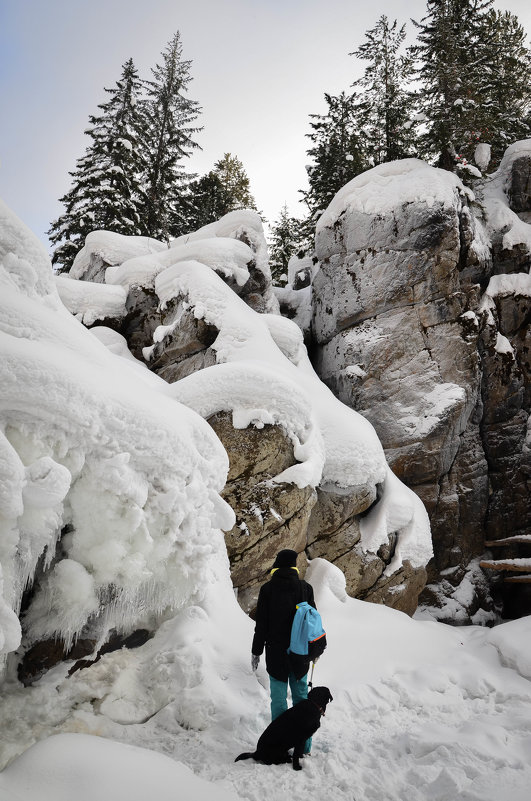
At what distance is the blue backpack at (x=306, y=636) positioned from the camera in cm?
370

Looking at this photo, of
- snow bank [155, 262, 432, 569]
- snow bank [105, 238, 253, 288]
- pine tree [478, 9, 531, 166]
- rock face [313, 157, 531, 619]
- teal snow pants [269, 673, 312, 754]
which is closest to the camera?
teal snow pants [269, 673, 312, 754]

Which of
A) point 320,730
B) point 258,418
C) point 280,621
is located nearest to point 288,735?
point 280,621

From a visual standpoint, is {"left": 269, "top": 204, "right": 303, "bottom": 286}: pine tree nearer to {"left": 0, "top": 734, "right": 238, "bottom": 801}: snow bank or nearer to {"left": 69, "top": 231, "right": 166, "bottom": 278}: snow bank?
{"left": 69, "top": 231, "right": 166, "bottom": 278}: snow bank

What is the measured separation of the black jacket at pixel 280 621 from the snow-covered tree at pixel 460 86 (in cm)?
1611

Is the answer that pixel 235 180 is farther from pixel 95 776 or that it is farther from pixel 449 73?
pixel 95 776

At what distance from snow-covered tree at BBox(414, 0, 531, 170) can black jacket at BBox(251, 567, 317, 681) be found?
52.9ft

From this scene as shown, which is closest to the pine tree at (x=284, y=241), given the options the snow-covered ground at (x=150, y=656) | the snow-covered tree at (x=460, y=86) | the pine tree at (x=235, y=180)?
the pine tree at (x=235, y=180)

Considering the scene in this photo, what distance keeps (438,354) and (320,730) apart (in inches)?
394

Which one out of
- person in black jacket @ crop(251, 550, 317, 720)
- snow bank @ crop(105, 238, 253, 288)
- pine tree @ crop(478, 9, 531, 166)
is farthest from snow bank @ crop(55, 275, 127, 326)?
pine tree @ crop(478, 9, 531, 166)

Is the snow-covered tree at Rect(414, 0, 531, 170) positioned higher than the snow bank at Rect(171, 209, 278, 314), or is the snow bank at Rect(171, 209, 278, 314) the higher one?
the snow-covered tree at Rect(414, 0, 531, 170)

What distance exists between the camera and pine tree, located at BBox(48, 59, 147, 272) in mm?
16016

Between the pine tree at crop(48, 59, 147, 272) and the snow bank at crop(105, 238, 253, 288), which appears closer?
the snow bank at crop(105, 238, 253, 288)

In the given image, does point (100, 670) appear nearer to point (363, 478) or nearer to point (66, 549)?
point (66, 549)

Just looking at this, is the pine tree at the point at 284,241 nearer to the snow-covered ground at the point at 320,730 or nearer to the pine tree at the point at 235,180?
the pine tree at the point at 235,180
